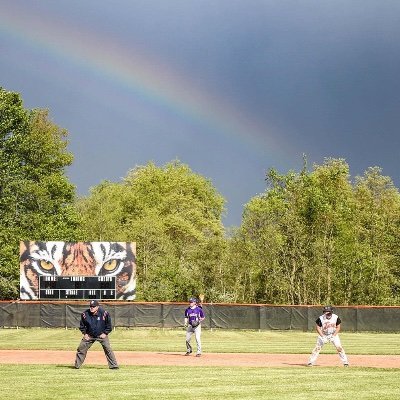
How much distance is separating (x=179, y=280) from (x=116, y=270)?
1779cm

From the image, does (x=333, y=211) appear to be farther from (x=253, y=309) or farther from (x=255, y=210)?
(x=253, y=309)

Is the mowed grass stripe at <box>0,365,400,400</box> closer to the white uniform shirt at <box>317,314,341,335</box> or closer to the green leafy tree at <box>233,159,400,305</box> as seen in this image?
the white uniform shirt at <box>317,314,341,335</box>

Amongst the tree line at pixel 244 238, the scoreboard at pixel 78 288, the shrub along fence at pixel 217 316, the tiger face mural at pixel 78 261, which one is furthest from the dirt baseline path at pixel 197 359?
the tree line at pixel 244 238

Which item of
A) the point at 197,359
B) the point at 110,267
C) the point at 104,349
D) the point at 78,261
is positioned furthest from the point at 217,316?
the point at 104,349

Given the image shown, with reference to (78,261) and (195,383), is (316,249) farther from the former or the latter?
(195,383)

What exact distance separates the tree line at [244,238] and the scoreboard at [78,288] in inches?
618

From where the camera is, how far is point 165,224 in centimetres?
9000

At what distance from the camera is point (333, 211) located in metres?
75.2

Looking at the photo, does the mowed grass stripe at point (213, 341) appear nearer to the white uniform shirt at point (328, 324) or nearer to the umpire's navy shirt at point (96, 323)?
the white uniform shirt at point (328, 324)

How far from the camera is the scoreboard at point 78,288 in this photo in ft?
167

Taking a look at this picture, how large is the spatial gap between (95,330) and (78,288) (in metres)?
28.3

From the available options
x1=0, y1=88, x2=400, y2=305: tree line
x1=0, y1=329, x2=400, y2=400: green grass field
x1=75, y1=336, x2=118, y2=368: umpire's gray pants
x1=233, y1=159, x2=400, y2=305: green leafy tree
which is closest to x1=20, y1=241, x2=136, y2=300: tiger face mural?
x1=0, y1=88, x2=400, y2=305: tree line

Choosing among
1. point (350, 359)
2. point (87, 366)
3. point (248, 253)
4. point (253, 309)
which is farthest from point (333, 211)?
point (87, 366)

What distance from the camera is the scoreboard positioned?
50.9 m
